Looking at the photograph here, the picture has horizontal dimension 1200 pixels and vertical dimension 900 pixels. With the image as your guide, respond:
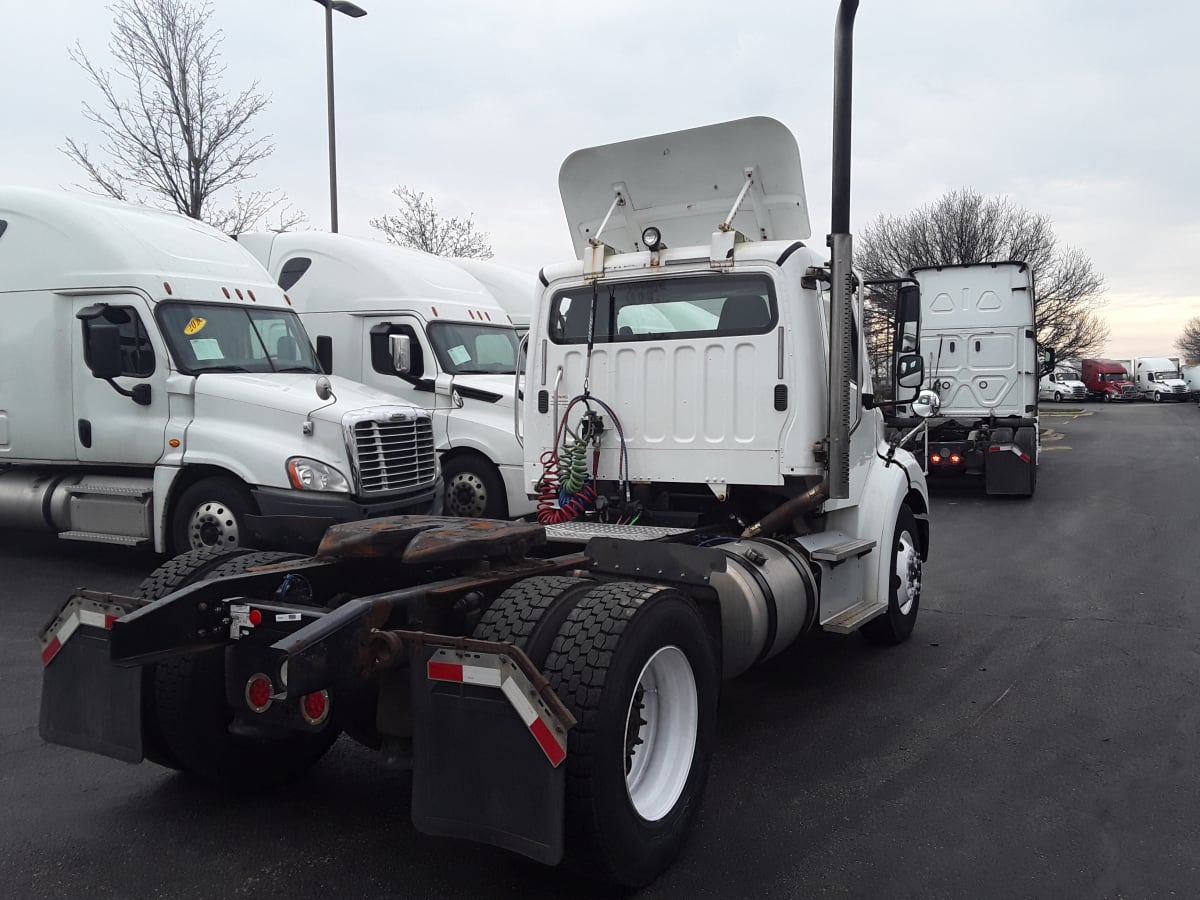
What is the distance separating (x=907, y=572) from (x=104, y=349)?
6866 mm

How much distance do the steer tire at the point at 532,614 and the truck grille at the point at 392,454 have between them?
503 cm

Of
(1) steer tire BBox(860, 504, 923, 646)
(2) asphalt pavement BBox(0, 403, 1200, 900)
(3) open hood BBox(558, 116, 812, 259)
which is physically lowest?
(2) asphalt pavement BBox(0, 403, 1200, 900)

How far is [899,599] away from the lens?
250 inches

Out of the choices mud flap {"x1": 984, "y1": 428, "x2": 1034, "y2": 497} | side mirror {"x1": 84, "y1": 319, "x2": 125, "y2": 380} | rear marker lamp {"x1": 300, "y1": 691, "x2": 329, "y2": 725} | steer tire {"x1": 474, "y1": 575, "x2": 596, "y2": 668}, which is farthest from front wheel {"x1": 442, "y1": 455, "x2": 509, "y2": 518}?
mud flap {"x1": 984, "y1": 428, "x2": 1034, "y2": 497}

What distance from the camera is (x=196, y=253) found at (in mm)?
9250

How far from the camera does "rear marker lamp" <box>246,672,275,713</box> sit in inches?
129

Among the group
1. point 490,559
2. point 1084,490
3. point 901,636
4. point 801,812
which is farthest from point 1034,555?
point 490,559

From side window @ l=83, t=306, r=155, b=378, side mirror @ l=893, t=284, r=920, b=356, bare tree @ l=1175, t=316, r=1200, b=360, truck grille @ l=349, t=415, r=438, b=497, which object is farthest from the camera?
bare tree @ l=1175, t=316, r=1200, b=360

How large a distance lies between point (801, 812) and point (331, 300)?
30.5ft

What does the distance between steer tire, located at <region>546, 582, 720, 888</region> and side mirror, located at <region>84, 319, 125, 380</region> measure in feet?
21.5

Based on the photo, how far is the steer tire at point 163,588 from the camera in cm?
362

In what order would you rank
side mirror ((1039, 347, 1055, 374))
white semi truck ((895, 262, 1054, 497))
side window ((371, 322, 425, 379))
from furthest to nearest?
1. side mirror ((1039, 347, 1055, 374))
2. white semi truck ((895, 262, 1054, 497))
3. side window ((371, 322, 425, 379))

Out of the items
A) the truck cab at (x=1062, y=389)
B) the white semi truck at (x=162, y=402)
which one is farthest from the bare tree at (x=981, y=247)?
the white semi truck at (x=162, y=402)

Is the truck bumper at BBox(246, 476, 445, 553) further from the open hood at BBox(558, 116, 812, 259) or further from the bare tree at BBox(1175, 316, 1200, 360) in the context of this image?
the bare tree at BBox(1175, 316, 1200, 360)
